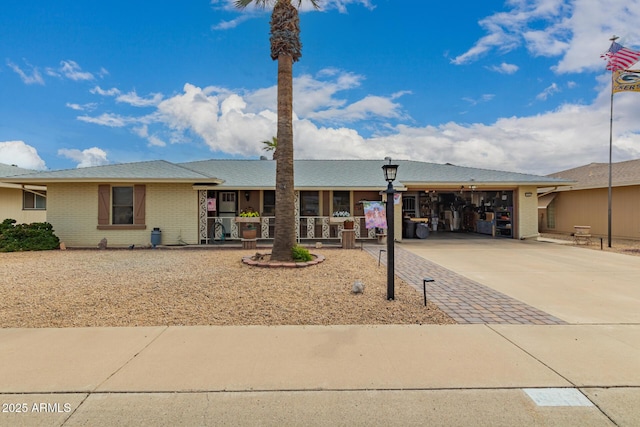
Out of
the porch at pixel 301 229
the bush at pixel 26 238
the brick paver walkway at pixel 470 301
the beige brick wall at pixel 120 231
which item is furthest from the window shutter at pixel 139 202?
the brick paver walkway at pixel 470 301

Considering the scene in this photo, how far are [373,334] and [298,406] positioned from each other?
179 cm

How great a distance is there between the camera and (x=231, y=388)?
3.18 metres

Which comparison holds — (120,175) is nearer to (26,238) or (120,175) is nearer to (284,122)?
(26,238)

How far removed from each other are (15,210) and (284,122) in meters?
17.0

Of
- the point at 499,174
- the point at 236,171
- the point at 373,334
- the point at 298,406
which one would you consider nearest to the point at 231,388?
the point at 298,406

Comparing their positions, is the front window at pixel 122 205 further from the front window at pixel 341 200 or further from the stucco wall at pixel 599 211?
the stucco wall at pixel 599 211

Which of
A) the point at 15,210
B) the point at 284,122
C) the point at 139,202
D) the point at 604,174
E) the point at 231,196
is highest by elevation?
the point at 284,122

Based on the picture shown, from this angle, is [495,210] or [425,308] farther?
[495,210]

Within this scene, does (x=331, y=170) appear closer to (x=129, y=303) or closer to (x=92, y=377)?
(x=129, y=303)

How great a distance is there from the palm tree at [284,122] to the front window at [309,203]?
284 inches

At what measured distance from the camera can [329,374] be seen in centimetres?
344

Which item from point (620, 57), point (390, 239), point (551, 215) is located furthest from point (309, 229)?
point (551, 215)

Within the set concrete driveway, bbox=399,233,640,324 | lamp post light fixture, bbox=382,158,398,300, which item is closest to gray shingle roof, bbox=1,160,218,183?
lamp post light fixture, bbox=382,158,398,300

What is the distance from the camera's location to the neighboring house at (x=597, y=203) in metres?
16.4
